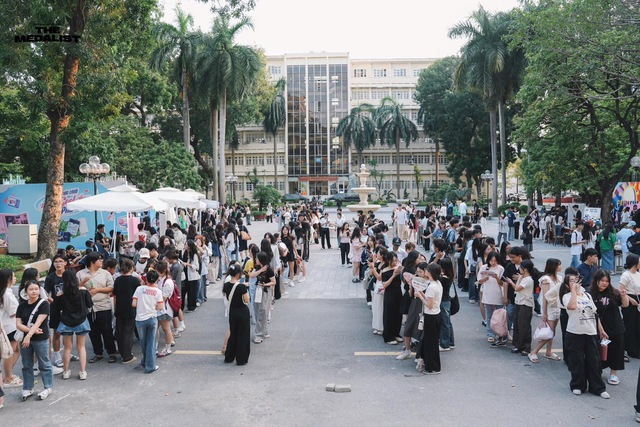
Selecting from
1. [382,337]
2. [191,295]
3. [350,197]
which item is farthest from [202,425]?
[350,197]

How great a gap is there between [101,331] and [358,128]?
5993 cm

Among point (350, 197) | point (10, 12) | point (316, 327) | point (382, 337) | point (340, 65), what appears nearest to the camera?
point (382, 337)

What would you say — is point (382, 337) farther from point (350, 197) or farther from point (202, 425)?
point (350, 197)

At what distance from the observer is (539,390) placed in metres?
6.84

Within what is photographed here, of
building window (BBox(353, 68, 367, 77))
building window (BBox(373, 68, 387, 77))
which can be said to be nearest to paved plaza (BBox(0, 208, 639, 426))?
building window (BBox(353, 68, 367, 77))

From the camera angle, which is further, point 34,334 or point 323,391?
point 323,391

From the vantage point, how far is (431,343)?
24.3 ft

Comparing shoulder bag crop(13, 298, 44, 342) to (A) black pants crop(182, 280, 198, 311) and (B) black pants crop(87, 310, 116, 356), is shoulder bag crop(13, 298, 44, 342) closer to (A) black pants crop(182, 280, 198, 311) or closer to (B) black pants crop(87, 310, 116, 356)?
(B) black pants crop(87, 310, 116, 356)

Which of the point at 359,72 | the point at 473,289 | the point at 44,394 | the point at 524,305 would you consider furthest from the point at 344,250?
the point at 359,72

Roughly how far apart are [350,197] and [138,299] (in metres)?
56.0

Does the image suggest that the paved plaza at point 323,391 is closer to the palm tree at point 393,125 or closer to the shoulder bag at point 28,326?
the shoulder bag at point 28,326

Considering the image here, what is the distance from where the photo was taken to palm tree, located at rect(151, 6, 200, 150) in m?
35.4

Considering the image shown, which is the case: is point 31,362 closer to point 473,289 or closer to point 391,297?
point 391,297

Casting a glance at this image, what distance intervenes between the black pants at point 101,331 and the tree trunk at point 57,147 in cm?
970
